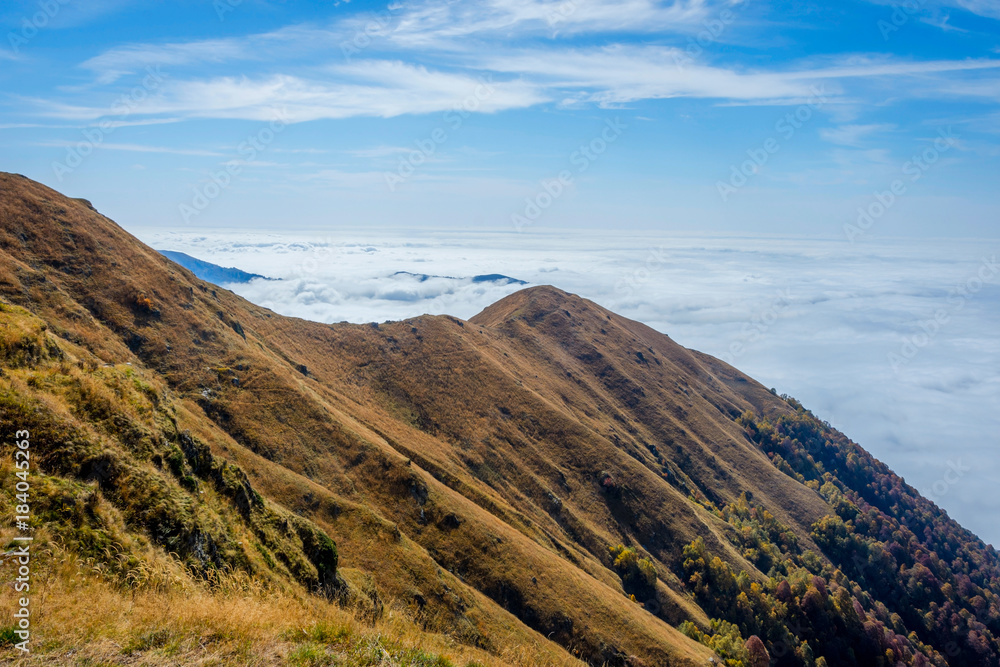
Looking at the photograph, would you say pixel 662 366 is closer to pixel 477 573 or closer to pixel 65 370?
pixel 477 573

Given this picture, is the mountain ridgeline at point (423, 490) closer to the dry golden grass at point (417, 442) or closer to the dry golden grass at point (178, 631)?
the dry golden grass at point (178, 631)

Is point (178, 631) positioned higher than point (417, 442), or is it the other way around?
point (178, 631)

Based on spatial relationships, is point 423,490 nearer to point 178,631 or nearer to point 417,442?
point 417,442

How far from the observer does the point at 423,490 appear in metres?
67.2

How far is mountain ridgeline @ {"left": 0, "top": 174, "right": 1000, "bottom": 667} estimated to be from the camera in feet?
56.7

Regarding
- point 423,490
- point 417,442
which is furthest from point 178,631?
point 417,442

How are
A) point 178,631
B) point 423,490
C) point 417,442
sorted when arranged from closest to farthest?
point 178,631 → point 423,490 → point 417,442

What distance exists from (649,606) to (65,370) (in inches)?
3690

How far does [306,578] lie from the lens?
25.3 metres

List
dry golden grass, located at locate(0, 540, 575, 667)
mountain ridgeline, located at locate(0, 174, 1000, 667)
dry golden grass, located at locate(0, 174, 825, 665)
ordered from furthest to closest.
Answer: dry golden grass, located at locate(0, 174, 825, 665), mountain ridgeline, located at locate(0, 174, 1000, 667), dry golden grass, located at locate(0, 540, 575, 667)

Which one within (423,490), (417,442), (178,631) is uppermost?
(178,631)

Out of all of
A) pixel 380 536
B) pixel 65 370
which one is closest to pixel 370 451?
pixel 380 536

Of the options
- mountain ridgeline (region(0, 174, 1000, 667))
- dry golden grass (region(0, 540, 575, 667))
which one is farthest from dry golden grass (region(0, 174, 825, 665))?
dry golden grass (region(0, 540, 575, 667))

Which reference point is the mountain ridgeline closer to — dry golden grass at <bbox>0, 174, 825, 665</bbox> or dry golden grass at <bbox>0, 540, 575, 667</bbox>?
dry golden grass at <bbox>0, 540, 575, 667</bbox>
